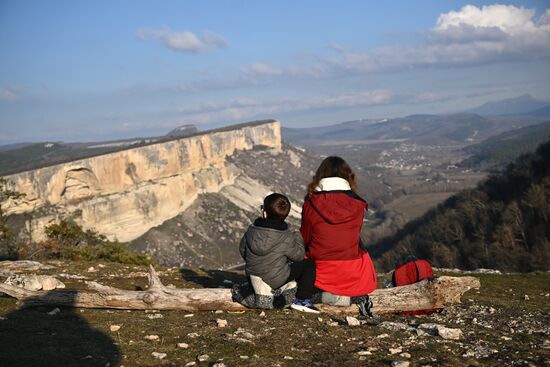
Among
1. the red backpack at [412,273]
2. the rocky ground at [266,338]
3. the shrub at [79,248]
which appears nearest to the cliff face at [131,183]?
the shrub at [79,248]

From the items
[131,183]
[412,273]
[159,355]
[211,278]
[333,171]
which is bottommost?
[131,183]

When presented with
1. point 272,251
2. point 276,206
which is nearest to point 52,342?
point 272,251

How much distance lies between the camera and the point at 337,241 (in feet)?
26.4

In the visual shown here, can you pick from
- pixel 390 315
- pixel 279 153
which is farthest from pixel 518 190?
pixel 279 153

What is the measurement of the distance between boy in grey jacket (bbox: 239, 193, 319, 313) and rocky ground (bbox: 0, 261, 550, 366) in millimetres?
568

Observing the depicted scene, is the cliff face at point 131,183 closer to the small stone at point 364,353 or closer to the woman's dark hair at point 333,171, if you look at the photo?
the woman's dark hair at point 333,171

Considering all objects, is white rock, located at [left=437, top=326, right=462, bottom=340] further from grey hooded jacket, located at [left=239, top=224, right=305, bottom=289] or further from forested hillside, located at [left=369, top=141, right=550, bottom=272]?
forested hillside, located at [left=369, top=141, right=550, bottom=272]

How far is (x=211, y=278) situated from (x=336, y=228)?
6.71 meters

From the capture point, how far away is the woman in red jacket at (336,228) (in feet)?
26.3

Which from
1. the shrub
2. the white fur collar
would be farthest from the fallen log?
the shrub

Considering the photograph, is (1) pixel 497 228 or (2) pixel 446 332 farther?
(1) pixel 497 228

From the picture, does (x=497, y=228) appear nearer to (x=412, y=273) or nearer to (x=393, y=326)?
(x=412, y=273)

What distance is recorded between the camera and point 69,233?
82.3 ft

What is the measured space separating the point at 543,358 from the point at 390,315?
3.01m
